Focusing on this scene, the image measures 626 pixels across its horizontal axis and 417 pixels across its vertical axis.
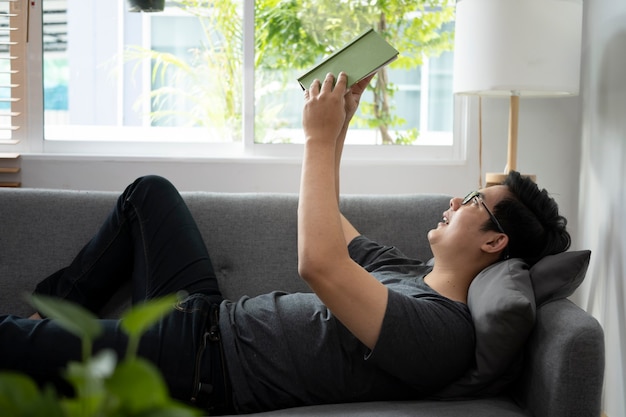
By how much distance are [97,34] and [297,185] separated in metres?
1.11

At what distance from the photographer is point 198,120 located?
11.1 feet

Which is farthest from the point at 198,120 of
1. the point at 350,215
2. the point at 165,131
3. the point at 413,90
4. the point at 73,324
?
the point at 73,324

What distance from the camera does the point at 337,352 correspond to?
5.50 feet

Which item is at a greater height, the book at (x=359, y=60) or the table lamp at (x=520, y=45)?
the table lamp at (x=520, y=45)

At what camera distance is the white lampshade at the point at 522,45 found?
2541 mm

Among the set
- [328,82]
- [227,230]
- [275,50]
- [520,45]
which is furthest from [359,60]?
[275,50]

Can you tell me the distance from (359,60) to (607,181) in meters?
1.35

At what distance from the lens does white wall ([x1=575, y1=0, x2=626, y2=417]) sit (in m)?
2.51

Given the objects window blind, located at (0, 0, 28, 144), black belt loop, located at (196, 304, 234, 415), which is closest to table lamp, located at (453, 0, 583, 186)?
black belt loop, located at (196, 304, 234, 415)

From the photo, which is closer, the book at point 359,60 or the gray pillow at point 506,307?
the gray pillow at point 506,307

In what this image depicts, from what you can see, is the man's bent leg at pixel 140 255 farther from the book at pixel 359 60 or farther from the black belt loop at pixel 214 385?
the book at pixel 359 60

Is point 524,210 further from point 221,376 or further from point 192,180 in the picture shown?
point 192,180

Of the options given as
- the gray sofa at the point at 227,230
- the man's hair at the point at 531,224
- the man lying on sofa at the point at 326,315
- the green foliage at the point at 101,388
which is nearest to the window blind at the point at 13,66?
the gray sofa at the point at 227,230

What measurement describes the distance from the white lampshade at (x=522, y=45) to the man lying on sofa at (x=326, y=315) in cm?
83
